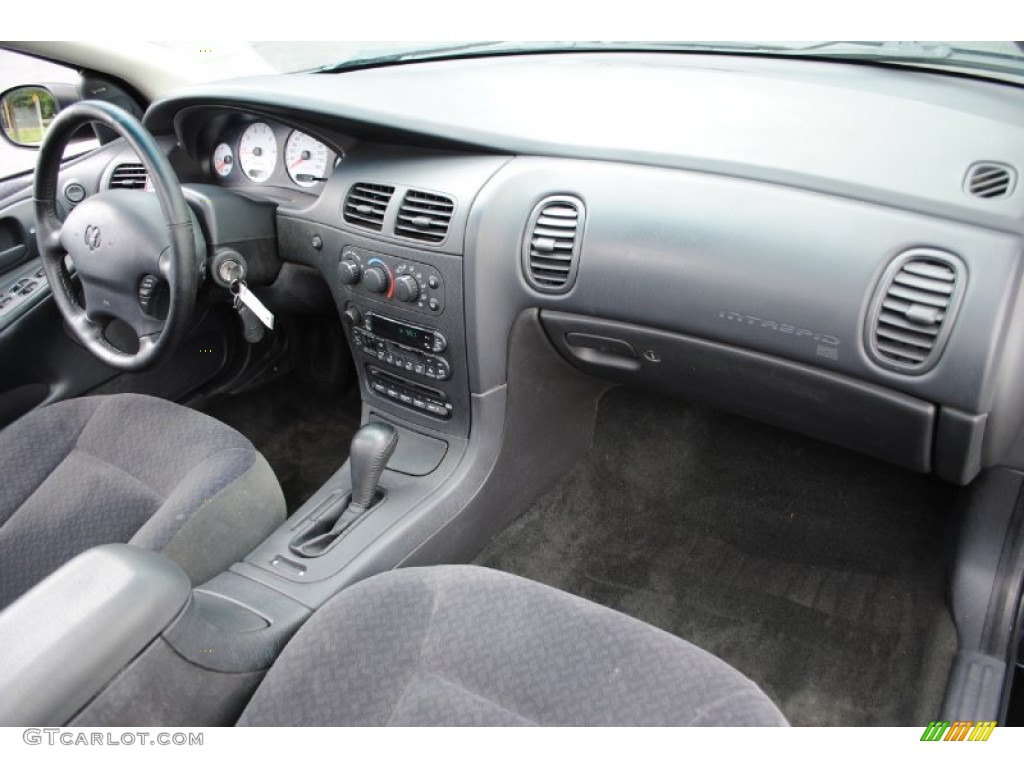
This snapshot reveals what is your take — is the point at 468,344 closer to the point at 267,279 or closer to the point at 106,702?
the point at 267,279

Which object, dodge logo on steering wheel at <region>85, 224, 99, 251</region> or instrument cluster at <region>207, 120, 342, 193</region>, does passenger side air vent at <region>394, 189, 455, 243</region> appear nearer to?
instrument cluster at <region>207, 120, 342, 193</region>

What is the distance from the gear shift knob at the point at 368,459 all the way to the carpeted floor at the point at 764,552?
0.35 metres

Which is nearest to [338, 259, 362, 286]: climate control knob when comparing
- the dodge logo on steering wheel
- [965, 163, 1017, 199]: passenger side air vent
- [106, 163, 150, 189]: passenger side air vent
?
the dodge logo on steering wheel

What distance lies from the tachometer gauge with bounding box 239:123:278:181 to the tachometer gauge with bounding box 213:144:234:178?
0.12ft

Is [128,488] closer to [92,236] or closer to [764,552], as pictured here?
[92,236]

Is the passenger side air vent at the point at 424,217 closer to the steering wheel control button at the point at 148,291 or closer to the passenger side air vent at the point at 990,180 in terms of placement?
the steering wheel control button at the point at 148,291

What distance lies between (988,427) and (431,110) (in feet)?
3.41

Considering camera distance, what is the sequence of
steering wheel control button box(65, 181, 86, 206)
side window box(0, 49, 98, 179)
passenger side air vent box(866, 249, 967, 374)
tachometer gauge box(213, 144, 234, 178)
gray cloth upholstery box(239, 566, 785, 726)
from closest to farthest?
gray cloth upholstery box(239, 566, 785, 726) → passenger side air vent box(866, 249, 967, 374) → tachometer gauge box(213, 144, 234, 178) → steering wheel control button box(65, 181, 86, 206) → side window box(0, 49, 98, 179)

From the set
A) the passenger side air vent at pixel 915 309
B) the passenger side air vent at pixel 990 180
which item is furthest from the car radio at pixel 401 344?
the passenger side air vent at pixel 990 180

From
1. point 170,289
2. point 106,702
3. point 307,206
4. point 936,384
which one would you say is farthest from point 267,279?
point 936,384

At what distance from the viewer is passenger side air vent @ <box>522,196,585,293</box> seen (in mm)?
1515

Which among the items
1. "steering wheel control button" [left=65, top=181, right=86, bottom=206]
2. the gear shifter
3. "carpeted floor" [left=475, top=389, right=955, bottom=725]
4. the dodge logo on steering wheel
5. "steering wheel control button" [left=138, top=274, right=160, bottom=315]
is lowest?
"carpeted floor" [left=475, top=389, right=955, bottom=725]

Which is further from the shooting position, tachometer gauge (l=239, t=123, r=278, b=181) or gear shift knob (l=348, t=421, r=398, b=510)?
tachometer gauge (l=239, t=123, r=278, b=181)
